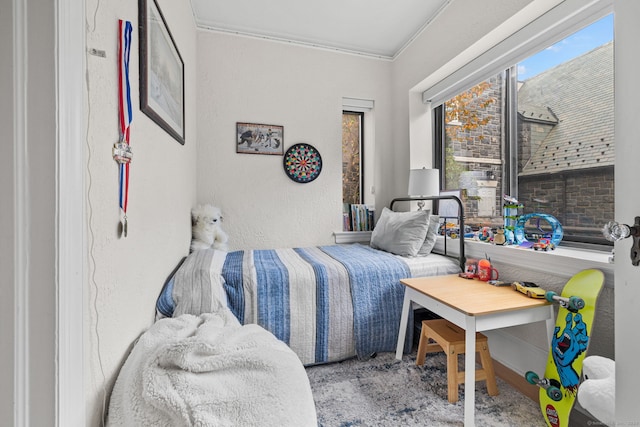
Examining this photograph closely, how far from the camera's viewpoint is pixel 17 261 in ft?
1.70

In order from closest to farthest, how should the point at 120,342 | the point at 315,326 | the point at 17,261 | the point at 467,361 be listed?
the point at 17,261 < the point at 120,342 < the point at 467,361 < the point at 315,326

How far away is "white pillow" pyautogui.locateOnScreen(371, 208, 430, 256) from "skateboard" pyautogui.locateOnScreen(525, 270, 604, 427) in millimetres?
927

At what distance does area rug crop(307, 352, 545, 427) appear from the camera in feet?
4.33

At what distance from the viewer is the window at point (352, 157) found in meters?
3.11

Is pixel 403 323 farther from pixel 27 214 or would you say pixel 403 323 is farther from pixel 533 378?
pixel 27 214

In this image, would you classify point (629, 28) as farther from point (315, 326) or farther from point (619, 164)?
point (315, 326)

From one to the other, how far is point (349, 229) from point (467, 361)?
181 cm

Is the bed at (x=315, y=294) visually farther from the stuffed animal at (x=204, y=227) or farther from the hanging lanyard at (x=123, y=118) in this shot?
the hanging lanyard at (x=123, y=118)

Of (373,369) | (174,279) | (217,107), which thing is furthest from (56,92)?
(217,107)

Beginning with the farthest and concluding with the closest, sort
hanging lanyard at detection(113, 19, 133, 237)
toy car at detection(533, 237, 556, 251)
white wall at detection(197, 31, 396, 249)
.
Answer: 1. white wall at detection(197, 31, 396, 249)
2. toy car at detection(533, 237, 556, 251)
3. hanging lanyard at detection(113, 19, 133, 237)

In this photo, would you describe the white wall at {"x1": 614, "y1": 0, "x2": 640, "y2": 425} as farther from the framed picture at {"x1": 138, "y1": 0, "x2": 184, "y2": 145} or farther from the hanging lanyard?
the framed picture at {"x1": 138, "y1": 0, "x2": 184, "y2": 145}

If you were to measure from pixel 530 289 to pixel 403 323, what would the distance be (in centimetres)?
75

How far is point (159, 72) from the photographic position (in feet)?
4.17

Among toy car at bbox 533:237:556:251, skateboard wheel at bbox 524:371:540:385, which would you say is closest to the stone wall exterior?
toy car at bbox 533:237:556:251
